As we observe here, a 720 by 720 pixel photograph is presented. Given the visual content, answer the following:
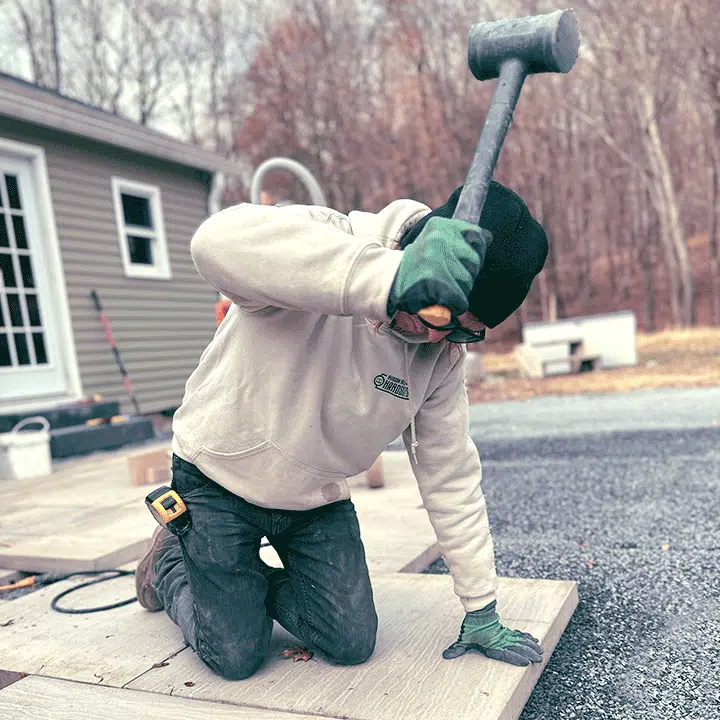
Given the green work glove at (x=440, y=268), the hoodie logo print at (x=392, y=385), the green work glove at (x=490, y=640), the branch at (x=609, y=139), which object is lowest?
the green work glove at (x=490, y=640)

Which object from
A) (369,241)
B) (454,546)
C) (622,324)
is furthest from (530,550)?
(622,324)

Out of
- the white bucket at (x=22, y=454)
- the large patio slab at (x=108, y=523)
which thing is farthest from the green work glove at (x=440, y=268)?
the white bucket at (x=22, y=454)

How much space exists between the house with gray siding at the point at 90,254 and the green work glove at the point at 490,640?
590 cm

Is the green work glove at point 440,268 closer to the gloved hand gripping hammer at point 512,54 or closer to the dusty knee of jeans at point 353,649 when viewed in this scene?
the gloved hand gripping hammer at point 512,54

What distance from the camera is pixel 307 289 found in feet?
4.39

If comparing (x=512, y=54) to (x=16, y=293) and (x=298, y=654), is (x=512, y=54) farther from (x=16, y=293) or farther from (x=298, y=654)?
(x=16, y=293)

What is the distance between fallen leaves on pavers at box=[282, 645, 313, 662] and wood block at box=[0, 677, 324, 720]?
30 centimetres

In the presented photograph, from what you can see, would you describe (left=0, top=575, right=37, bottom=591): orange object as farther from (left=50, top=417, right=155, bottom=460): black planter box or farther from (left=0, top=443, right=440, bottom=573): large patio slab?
(left=50, top=417, right=155, bottom=460): black planter box

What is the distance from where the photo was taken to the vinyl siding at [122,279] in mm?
7633

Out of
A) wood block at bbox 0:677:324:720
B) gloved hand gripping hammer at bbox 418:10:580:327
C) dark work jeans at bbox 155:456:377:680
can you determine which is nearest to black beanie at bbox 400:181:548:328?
gloved hand gripping hammer at bbox 418:10:580:327

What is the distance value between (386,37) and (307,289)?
19555 mm

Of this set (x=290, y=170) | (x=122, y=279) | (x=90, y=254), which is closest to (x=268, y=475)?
(x=290, y=170)

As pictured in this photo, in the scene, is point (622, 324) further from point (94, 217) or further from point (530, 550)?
point (530, 550)

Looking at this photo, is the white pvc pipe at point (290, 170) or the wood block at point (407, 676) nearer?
the wood block at point (407, 676)
